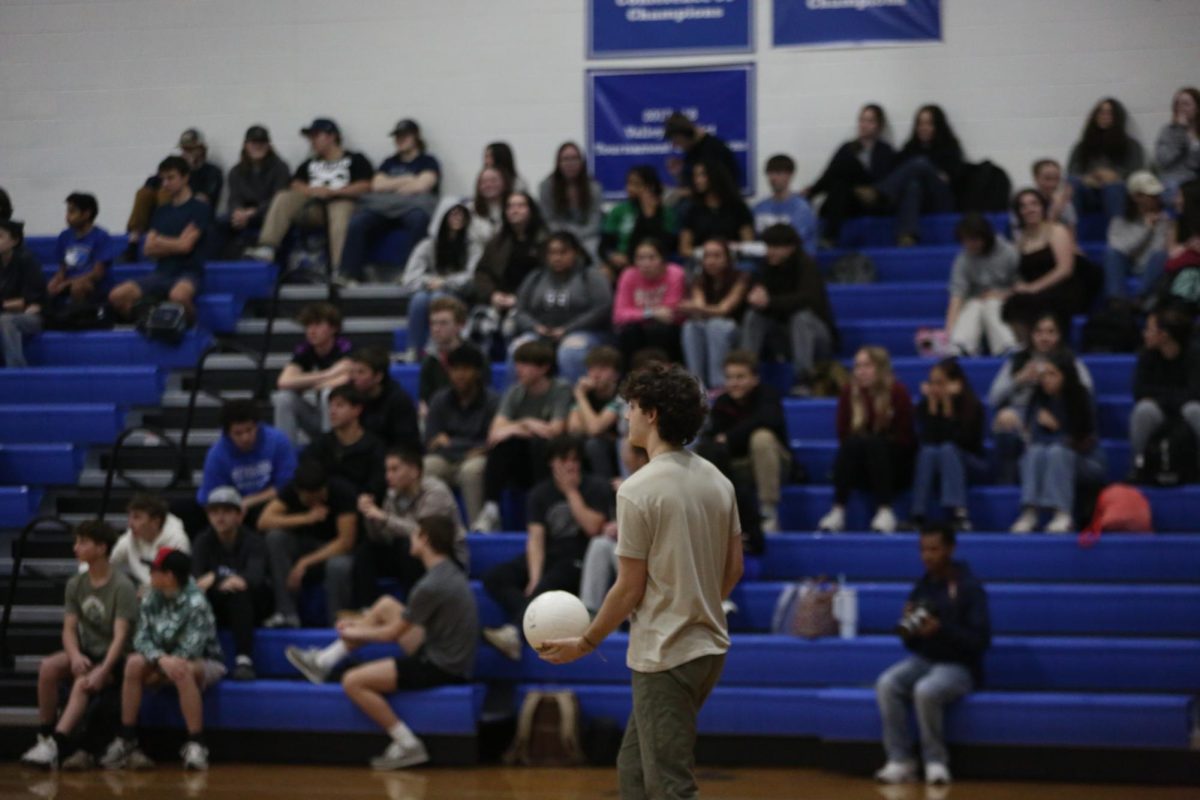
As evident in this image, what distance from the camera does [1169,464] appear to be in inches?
354

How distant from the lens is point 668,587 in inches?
177

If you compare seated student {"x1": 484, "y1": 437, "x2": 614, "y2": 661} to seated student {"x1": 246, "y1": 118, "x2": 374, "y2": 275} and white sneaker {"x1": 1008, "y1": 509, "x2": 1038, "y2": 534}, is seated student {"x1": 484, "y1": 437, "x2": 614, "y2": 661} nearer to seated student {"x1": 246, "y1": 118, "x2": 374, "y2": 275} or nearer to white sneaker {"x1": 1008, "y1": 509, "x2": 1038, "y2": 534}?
white sneaker {"x1": 1008, "y1": 509, "x2": 1038, "y2": 534}

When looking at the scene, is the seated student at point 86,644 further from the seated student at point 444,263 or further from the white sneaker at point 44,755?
the seated student at point 444,263

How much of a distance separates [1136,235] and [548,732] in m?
5.12

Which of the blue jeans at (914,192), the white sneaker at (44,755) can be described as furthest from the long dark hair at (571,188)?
the white sneaker at (44,755)

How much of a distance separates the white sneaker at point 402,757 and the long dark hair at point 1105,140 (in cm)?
644

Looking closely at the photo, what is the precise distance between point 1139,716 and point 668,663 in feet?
13.2

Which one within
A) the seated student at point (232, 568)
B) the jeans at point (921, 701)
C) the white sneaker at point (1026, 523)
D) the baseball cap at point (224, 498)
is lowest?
the jeans at point (921, 701)

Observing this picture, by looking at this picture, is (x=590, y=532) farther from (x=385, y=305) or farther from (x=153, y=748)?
(x=385, y=305)

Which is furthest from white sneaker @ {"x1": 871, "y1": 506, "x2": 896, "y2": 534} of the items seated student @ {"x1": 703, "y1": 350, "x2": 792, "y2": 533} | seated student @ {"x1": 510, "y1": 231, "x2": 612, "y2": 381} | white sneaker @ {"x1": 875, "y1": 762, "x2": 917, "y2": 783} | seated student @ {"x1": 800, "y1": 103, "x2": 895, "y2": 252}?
seated student @ {"x1": 800, "y1": 103, "x2": 895, "y2": 252}

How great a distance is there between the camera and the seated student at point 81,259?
39.6 feet

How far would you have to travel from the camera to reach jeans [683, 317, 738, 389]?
400 inches

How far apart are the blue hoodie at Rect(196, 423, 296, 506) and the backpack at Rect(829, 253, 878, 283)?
4.04 m

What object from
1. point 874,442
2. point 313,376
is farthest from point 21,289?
point 874,442
